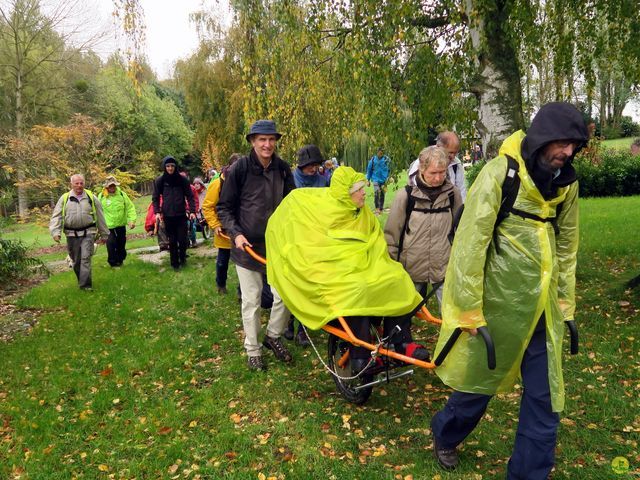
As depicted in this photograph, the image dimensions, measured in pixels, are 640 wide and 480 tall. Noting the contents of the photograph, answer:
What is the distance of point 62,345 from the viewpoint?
6328 millimetres

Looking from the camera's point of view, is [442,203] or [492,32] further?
[492,32]

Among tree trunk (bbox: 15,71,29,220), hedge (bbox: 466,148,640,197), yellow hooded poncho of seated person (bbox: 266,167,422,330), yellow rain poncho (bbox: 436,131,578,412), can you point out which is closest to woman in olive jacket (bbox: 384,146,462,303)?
yellow hooded poncho of seated person (bbox: 266,167,422,330)

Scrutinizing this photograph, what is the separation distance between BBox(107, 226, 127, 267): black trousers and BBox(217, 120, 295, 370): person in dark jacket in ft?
19.5

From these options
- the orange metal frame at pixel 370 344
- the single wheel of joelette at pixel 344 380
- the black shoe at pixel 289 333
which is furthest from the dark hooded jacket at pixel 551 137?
the black shoe at pixel 289 333

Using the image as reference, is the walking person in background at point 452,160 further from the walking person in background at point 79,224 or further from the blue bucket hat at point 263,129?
the walking person in background at point 79,224

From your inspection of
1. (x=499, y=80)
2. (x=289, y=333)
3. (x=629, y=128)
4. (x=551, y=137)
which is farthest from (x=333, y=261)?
(x=629, y=128)

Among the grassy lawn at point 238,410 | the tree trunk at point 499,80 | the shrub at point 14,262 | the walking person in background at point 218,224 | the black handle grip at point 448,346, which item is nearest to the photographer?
the black handle grip at point 448,346

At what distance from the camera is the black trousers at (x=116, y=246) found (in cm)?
1027

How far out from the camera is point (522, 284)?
2.78 m

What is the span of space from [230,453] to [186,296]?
456 cm

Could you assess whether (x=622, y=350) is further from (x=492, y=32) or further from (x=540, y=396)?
(x=492, y=32)

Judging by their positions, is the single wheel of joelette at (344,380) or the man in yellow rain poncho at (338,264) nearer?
the man in yellow rain poncho at (338,264)

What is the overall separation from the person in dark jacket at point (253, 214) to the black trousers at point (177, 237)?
452 centimetres

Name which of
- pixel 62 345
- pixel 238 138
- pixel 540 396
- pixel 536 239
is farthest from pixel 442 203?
pixel 238 138
